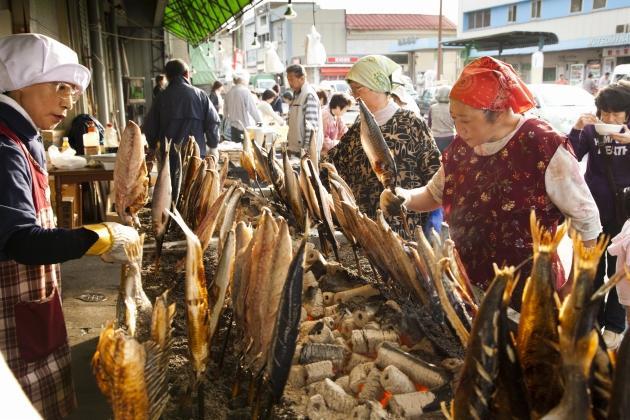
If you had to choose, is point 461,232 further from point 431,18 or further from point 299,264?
point 431,18

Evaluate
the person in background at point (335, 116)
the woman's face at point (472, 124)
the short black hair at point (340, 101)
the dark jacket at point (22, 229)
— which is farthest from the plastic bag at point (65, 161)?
the short black hair at point (340, 101)

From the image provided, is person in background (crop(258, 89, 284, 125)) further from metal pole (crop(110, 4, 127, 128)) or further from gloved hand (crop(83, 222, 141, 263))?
gloved hand (crop(83, 222, 141, 263))

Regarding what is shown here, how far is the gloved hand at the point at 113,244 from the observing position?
1761 mm

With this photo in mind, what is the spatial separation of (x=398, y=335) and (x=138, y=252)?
94cm

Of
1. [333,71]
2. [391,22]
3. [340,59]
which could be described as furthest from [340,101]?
[391,22]

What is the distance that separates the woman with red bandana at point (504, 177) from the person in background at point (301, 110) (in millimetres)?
4015

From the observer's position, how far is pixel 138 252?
1850 mm

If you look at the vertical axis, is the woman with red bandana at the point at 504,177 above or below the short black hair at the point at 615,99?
below

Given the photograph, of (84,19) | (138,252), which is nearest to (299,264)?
(138,252)

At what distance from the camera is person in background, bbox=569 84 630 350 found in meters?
4.01

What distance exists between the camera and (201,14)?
12062 mm

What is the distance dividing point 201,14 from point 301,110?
6.80 metres

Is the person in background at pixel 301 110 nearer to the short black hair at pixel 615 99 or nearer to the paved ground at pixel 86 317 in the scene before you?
the paved ground at pixel 86 317

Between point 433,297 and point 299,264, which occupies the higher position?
point 299,264
